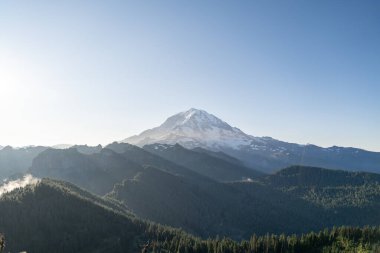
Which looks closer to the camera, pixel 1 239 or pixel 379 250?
pixel 1 239

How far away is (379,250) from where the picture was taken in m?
186

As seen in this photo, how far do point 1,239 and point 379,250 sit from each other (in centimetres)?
18561

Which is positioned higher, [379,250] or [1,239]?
[1,239]

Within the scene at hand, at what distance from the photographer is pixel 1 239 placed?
3106 centimetres
